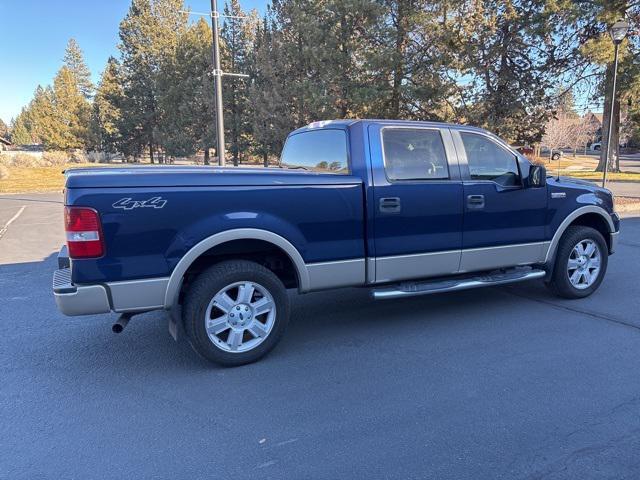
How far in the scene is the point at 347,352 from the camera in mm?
4141

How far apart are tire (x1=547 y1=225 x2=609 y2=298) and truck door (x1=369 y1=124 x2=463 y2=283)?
151 centimetres

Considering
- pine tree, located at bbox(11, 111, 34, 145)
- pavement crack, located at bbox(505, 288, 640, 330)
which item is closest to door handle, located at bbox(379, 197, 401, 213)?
pavement crack, located at bbox(505, 288, 640, 330)

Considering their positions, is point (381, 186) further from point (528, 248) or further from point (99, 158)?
point (99, 158)

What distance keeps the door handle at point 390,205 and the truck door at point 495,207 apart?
81 centimetres

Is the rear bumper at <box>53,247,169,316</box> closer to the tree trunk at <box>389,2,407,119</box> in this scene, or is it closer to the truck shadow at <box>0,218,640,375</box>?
the truck shadow at <box>0,218,640,375</box>

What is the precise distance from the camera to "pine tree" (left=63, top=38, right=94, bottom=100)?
71188mm

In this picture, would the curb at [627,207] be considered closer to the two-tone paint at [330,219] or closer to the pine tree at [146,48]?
the two-tone paint at [330,219]

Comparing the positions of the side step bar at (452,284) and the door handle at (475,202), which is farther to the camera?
the door handle at (475,202)

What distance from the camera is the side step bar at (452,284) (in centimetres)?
437

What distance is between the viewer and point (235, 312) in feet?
12.5

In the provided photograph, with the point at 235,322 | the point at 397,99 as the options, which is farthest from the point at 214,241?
the point at 397,99

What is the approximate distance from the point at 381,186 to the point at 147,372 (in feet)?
8.27

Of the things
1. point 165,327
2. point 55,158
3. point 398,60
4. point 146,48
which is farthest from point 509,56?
point 55,158

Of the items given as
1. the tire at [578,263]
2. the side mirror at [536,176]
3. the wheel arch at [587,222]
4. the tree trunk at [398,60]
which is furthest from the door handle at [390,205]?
the tree trunk at [398,60]
